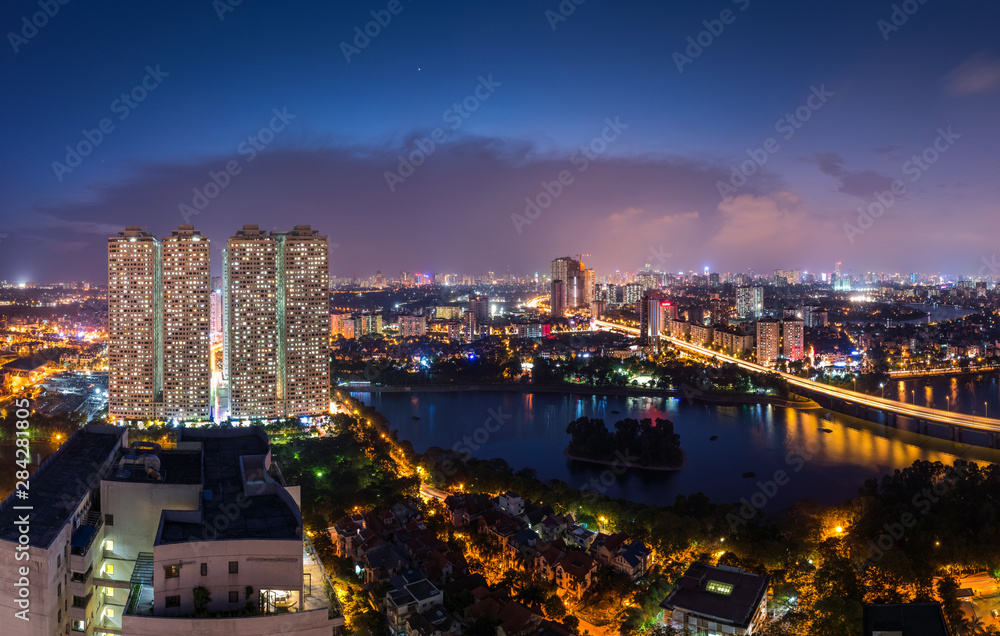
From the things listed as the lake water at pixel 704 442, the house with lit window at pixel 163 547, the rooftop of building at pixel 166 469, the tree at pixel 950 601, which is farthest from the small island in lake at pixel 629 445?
the rooftop of building at pixel 166 469

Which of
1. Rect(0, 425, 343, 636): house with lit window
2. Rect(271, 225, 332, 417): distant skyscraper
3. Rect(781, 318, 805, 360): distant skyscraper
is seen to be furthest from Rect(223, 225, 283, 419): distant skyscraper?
Rect(781, 318, 805, 360): distant skyscraper

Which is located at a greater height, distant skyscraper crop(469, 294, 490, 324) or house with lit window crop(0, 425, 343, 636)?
distant skyscraper crop(469, 294, 490, 324)

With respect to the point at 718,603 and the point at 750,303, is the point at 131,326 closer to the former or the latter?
the point at 718,603

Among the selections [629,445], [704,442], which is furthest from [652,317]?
[629,445]

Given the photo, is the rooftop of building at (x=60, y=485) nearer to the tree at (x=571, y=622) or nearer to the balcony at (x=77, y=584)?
the balcony at (x=77, y=584)

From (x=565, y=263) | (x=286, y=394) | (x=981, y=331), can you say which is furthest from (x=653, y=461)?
(x=565, y=263)

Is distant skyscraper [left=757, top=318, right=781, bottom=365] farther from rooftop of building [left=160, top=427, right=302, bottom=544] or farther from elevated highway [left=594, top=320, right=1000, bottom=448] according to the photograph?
rooftop of building [left=160, top=427, right=302, bottom=544]
